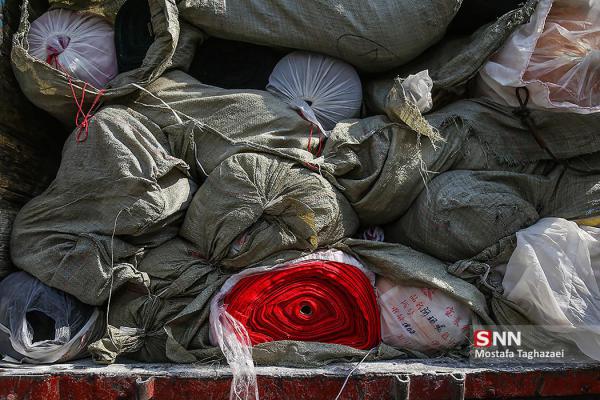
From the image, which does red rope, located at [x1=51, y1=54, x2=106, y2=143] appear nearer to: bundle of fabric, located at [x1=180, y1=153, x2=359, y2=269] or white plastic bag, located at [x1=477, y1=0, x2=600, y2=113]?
bundle of fabric, located at [x1=180, y1=153, x2=359, y2=269]

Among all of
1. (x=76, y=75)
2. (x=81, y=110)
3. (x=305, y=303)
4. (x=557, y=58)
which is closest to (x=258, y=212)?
(x=305, y=303)

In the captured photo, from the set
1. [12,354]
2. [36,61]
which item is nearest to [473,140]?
[36,61]

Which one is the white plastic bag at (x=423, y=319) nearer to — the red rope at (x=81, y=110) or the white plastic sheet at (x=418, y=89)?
the white plastic sheet at (x=418, y=89)

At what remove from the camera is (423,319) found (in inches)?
73.5

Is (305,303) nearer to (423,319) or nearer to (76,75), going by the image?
(423,319)

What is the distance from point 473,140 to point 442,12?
1.48ft

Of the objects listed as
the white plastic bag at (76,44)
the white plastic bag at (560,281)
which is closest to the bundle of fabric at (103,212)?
the white plastic bag at (76,44)

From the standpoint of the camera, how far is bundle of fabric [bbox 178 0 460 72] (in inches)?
85.1

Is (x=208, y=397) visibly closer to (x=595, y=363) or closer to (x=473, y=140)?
(x=595, y=363)

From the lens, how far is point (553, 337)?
5.96ft

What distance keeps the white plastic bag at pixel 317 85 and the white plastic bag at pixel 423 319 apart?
0.68m

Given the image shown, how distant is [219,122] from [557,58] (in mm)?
1107

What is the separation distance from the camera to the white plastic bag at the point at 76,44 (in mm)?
2146

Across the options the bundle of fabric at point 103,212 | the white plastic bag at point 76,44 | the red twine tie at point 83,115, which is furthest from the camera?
the white plastic bag at point 76,44
